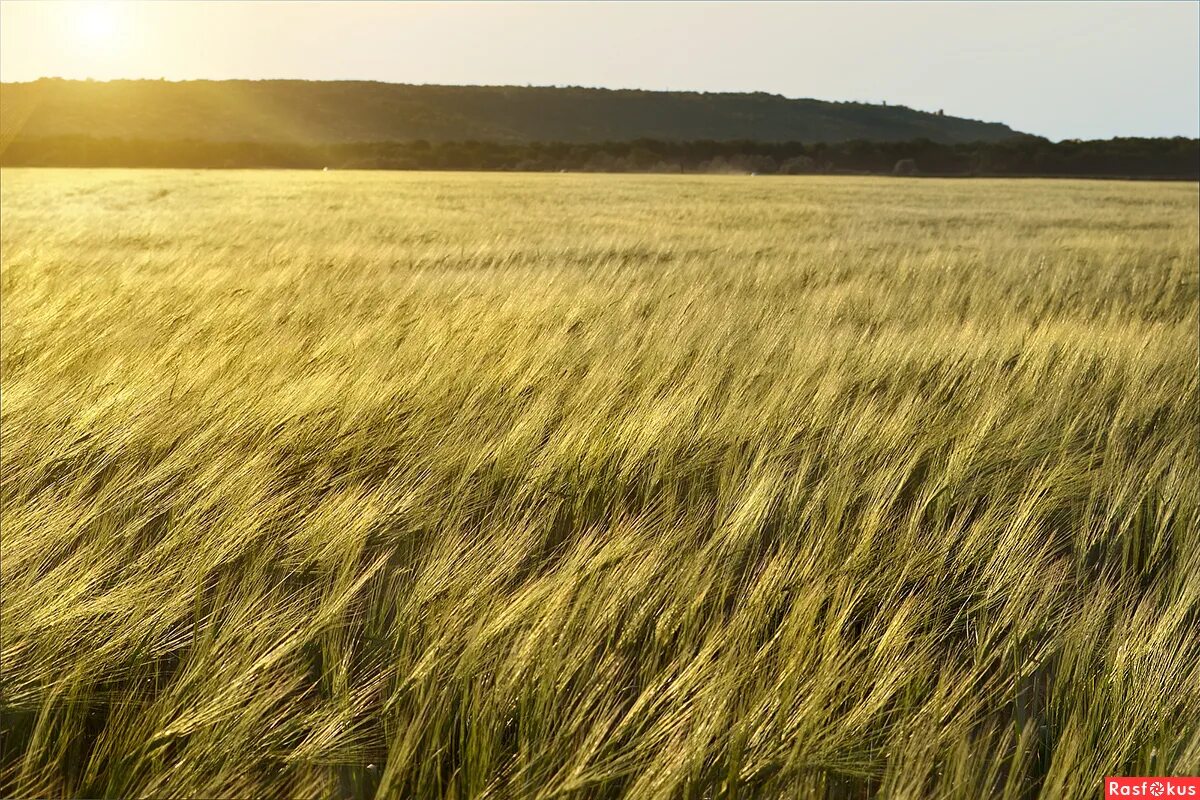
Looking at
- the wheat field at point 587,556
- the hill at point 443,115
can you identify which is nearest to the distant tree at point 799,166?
the hill at point 443,115

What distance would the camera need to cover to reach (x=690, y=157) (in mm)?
52156

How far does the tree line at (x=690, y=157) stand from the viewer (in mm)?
48406

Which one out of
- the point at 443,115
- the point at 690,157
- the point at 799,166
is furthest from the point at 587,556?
the point at 443,115

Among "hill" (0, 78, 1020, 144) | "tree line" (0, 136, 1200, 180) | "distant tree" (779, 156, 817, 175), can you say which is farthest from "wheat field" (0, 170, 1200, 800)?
"hill" (0, 78, 1020, 144)

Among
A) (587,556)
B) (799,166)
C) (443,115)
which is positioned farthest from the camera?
(443,115)

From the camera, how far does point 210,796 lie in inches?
40.4

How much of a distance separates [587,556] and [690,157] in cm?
5305

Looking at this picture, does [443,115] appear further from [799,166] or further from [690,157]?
[799,166]

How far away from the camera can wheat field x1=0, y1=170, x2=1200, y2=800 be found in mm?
1117

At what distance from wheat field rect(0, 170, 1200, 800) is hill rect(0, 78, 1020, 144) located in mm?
60656

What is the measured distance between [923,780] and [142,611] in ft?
3.69

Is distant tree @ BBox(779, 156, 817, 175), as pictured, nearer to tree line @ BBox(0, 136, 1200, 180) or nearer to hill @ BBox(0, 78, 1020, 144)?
tree line @ BBox(0, 136, 1200, 180)

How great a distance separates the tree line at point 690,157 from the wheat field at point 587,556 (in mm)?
46701

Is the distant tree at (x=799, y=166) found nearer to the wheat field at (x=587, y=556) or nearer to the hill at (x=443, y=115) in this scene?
the hill at (x=443, y=115)
